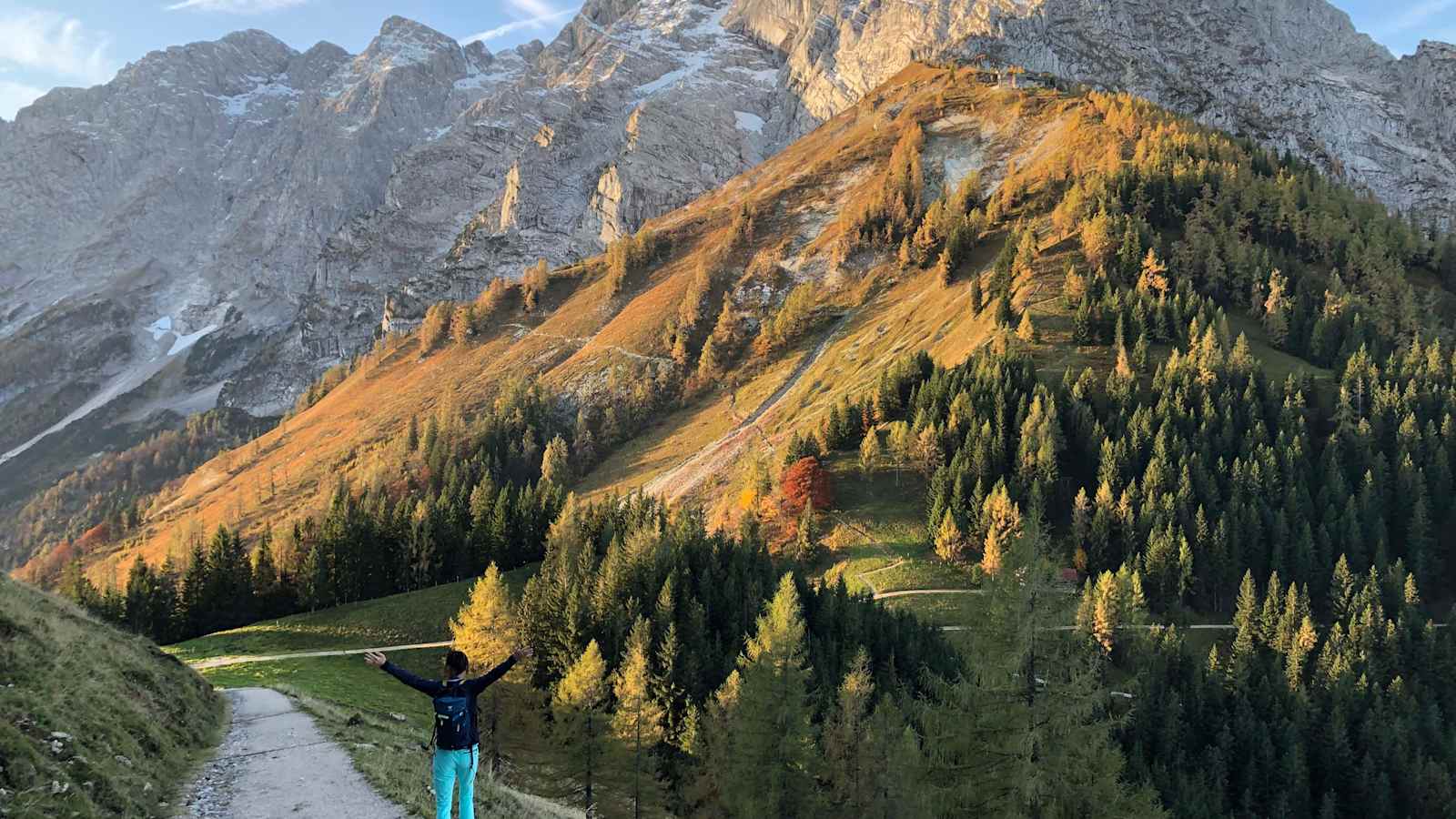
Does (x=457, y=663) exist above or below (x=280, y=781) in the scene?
above

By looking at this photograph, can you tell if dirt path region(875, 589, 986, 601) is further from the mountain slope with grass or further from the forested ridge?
the mountain slope with grass

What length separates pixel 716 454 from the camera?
5404 inches

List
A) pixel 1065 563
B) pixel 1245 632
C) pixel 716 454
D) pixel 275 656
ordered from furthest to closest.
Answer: pixel 716 454 → pixel 1065 563 → pixel 1245 632 → pixel 275 656

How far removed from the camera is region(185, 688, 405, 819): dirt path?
63.1 feet

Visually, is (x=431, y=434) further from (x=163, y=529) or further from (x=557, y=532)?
(x=557, y=532)

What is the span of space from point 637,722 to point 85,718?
33047 millimetres

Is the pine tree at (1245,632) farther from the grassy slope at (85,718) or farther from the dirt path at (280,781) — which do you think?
the grassy slope at (85,718)

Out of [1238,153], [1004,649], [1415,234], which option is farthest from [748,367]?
[1004,649]

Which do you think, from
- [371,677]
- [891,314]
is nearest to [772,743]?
[371,677]

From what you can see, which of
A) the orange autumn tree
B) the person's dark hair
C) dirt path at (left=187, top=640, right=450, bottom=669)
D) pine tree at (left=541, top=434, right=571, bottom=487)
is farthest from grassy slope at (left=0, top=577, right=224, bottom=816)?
pine tree at (left=541, top=434, right=571, bottom=487)

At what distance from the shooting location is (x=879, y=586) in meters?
87.3

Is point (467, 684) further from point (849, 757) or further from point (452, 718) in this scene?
point (849, 757)

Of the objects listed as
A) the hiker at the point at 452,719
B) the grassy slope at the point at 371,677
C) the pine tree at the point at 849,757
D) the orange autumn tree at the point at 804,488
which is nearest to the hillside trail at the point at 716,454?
the orange autumn tree at the point at 804,488

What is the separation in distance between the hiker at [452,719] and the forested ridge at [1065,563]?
19841 mm
